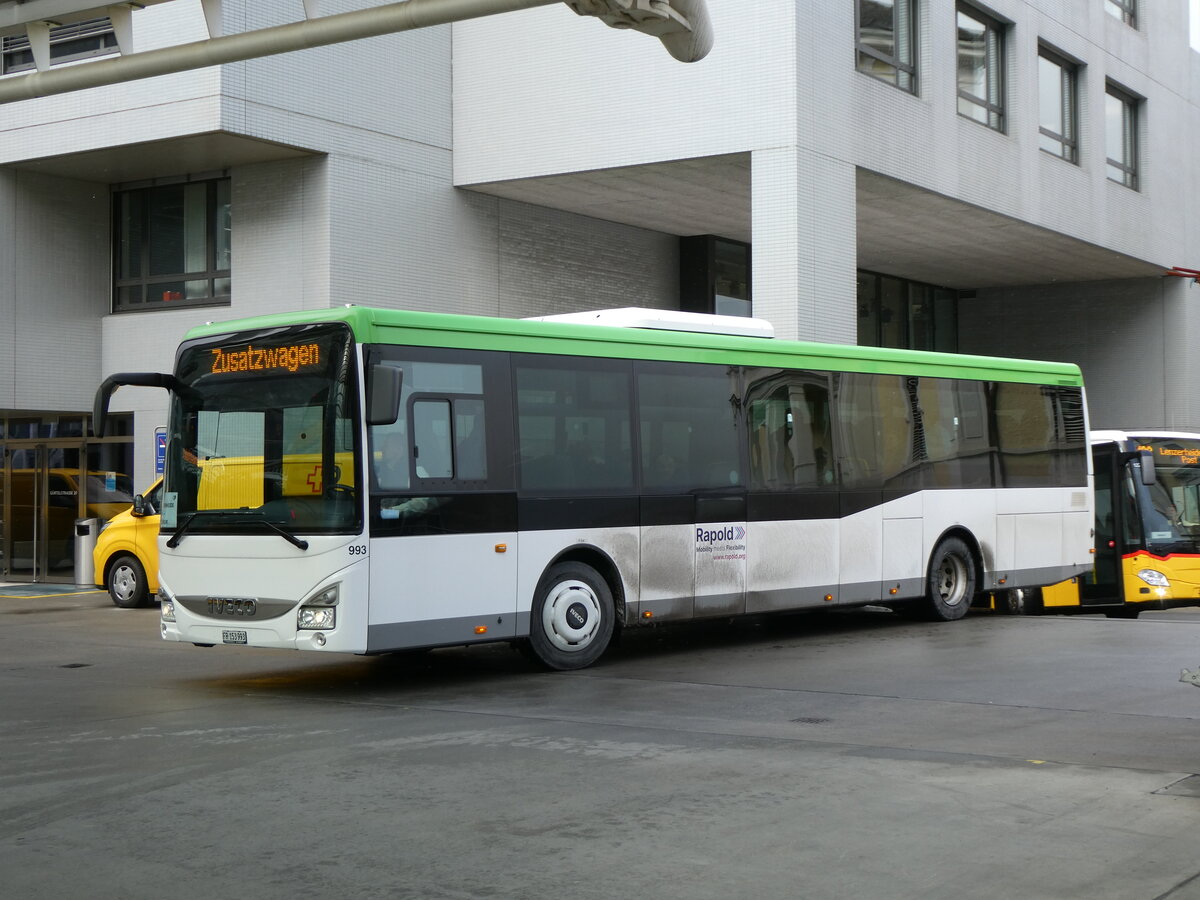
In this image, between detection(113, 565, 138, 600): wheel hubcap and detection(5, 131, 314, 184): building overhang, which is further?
detection(5, 131, 314, 184): building overhang

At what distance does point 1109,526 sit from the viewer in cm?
1914

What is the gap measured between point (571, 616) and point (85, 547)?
1297 centimetres

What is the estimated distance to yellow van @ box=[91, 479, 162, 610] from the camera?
780 inches

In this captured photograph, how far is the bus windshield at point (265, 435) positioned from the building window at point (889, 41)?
13.2 m

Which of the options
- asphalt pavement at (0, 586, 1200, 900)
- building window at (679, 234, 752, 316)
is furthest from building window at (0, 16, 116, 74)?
asphalt pavement at (0, 586, 1200, 900)

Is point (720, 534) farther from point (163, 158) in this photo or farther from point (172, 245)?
point (172, 245)

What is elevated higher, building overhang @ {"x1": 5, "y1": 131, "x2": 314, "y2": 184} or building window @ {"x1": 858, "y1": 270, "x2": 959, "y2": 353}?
building overhang @ {"x1": 5, "y1": 131, "x2": 314, "y2": 184}

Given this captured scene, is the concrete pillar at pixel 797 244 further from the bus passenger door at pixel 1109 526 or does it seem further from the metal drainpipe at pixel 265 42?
the metal drainpipe at pixel 265 42

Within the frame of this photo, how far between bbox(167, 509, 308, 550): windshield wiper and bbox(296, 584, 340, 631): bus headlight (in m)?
0.38

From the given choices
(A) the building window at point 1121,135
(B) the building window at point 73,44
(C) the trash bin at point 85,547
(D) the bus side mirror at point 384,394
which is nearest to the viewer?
(D) the bus side mirror at point 384,394

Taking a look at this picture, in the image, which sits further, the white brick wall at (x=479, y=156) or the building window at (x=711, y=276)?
the building window at (x=711, y=276)

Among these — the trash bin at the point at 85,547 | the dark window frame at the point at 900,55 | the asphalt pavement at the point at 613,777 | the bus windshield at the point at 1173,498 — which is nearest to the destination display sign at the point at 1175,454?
the bus windshield at the point at 1173,498

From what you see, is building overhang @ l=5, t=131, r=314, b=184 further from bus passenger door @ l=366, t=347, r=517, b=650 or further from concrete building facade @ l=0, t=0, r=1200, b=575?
bus passenger door @ l=366, t=347, r=517, b=650

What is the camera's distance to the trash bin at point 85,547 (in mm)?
22719
